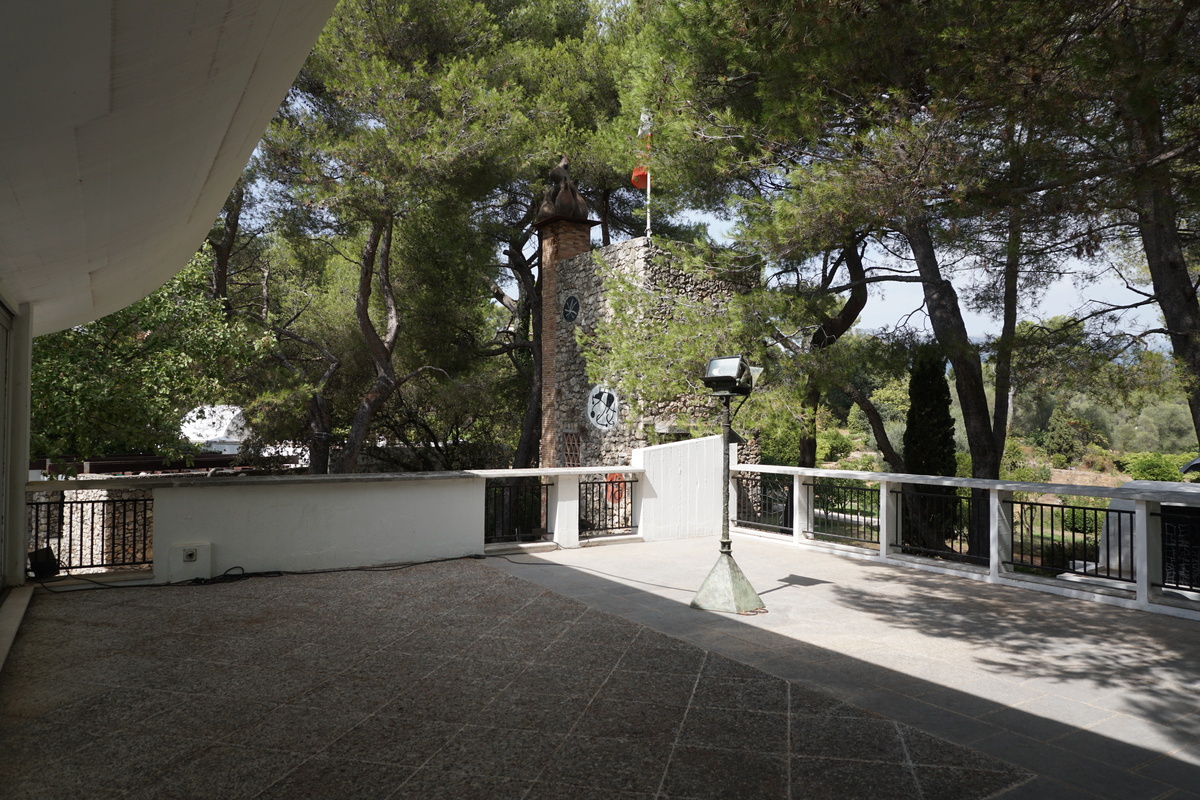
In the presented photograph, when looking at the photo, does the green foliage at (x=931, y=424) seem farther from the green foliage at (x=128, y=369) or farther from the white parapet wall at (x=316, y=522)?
the green foliage at (x=128, y=369)

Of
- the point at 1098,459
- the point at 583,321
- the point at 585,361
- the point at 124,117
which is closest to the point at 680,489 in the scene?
the point at 585,361

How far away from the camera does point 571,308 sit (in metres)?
15.7

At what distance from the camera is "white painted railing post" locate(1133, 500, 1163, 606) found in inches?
232

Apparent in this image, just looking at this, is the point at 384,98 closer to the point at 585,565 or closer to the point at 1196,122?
the point at 585,565

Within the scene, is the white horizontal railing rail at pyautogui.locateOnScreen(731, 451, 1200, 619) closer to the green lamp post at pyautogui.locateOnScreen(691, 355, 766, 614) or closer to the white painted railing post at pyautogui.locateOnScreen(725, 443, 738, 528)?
the white painted railing post at pyautogui.locateOnScreen(725, 443, 738, 528)

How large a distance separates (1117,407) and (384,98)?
1168 centimetres

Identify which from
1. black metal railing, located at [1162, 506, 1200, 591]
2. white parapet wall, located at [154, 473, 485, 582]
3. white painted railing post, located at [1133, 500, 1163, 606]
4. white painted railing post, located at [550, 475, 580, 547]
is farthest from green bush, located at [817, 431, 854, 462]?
white parapet wall, located at [154, 473, 485, 582]

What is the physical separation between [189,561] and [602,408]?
8.82m

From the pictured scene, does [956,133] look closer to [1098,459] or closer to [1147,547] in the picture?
[1147,547]

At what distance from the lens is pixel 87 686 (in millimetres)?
4004

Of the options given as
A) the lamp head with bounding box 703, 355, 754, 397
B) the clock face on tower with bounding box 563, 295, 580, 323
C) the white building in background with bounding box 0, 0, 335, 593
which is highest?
the clock face on tower with bounding box 563, 295, 580, 323

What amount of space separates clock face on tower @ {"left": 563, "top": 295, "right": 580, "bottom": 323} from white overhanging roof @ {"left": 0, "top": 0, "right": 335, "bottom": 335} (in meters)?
11.1

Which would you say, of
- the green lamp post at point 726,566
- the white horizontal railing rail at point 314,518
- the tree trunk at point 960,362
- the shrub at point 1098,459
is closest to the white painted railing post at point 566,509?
the white horizontal railing rail at point 314,518

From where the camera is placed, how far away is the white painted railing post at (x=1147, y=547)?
5887mm
